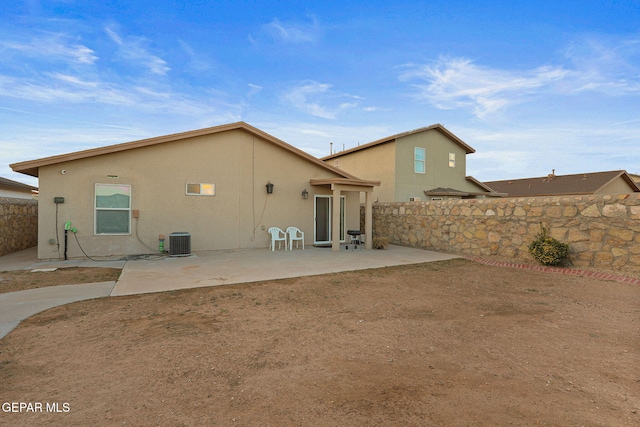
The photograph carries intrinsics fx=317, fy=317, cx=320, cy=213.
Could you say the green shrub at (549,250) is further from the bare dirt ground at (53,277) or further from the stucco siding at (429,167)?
the bare dirt ground at (53,277)

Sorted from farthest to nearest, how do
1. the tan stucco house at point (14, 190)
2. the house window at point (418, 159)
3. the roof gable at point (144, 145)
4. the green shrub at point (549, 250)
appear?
the house window at point (418, 159) < the tan stucco house at point (14, 190) < the roof gable at point (144, 145) < the green shrub at point (549, 250)

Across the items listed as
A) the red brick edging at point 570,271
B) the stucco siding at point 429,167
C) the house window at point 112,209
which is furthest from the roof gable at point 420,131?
the house window at point 112,209

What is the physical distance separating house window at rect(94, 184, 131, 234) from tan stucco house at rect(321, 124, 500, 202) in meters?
12.5

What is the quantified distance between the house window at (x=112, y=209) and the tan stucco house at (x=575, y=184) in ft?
89.0

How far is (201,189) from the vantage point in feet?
36.0

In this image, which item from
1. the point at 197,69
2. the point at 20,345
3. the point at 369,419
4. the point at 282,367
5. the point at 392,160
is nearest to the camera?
the point at 369,419

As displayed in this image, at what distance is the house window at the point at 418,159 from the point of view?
18766mm

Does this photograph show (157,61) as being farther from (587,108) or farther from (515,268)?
(587,108)

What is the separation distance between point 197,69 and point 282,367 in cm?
1423

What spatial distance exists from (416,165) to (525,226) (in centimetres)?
1018

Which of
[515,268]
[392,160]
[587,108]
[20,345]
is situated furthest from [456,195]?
[20,345]

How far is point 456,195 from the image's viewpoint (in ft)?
62.8

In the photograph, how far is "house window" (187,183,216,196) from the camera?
35.6 feet

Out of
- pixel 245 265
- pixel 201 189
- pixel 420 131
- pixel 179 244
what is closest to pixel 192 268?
pixel 245 265
